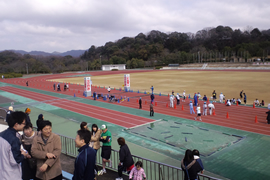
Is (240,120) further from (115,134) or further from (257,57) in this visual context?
(257,57)

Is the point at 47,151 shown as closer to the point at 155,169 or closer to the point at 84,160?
the point at 84,160

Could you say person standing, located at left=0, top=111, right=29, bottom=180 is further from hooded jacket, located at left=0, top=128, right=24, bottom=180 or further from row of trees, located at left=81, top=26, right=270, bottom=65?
row of trees, located at left=81, top=26, right=270, bottom=65

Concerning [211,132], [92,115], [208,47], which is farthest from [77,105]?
[208,47]

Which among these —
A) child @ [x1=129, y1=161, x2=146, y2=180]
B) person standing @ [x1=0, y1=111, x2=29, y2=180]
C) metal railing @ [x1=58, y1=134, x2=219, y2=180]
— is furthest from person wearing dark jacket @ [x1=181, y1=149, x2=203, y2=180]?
person standing @ [x1=0, y1=111, x2=29, y2=180]

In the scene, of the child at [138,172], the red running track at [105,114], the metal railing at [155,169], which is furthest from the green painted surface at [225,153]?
the child at [138,172]

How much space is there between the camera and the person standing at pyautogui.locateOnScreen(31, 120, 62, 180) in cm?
409

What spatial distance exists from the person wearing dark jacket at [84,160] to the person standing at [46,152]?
0.70m

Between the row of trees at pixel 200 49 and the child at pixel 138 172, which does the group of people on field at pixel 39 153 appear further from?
the row of trees at pixel 200 49

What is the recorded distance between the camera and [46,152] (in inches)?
163

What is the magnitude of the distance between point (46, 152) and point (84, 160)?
0.94m

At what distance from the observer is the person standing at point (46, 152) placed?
409 cm

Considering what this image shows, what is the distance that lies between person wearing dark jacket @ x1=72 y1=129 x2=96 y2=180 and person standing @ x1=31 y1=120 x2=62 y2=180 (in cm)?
70

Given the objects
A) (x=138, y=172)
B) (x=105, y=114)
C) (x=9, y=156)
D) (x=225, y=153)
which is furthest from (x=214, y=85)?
(x=9, y=156)

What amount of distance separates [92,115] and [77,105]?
5200mm
